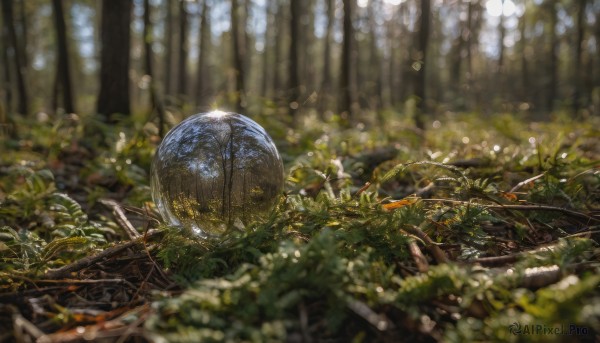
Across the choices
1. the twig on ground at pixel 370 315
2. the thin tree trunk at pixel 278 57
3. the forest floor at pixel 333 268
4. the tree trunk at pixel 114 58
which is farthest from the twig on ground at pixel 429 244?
the thin tree trunk at pixel 278 57

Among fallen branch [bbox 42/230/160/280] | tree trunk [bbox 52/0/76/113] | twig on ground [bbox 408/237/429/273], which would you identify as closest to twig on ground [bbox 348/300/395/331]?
twig on ground [bbox 408/237/429/273]

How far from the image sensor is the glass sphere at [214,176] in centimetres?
279

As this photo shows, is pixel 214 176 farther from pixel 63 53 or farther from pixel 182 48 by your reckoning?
pixel 182 48

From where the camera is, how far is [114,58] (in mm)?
7836

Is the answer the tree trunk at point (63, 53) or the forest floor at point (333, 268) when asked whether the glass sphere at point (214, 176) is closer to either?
the forest floor at point (333, 268)

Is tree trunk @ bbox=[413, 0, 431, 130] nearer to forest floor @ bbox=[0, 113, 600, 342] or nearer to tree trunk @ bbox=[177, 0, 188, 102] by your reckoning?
tree trunk @ bbox=[177, 0, 188, 102]

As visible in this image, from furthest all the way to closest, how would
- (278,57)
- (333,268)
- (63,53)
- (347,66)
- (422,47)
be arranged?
(278,57) → (422,47) → (347,66) → (63,53) → (333,268)

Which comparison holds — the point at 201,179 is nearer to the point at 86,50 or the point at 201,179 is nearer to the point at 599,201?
the point at 599,201

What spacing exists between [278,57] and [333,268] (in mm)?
26512

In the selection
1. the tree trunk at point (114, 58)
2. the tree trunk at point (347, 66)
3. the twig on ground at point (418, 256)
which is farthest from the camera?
the tree trunk at point (347, 66)

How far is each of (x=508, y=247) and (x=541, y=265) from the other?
0.56 meters

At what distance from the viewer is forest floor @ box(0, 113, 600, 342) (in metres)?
1.84

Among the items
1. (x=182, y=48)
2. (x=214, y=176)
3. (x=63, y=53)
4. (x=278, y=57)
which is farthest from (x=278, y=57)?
(x=214, y=176)

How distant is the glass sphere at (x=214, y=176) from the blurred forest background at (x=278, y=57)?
7.61 ft
